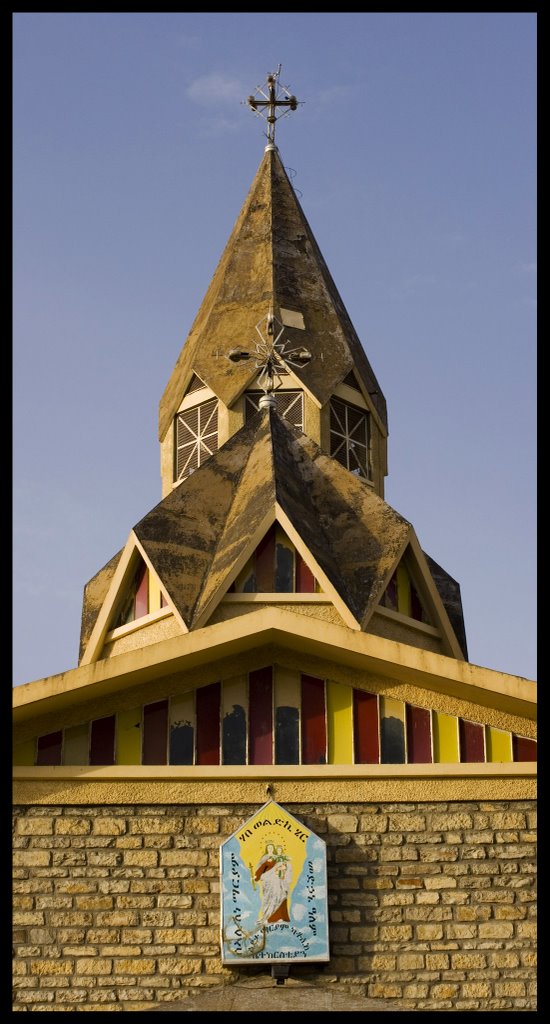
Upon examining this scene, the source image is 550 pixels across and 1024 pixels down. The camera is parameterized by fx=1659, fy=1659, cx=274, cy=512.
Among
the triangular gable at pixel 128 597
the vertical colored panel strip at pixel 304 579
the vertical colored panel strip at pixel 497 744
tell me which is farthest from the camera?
the triangular gable at pixel 128 597

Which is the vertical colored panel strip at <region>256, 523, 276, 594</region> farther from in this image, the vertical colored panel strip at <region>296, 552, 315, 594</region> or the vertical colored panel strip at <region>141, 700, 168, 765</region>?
the vertical colored panel strip at <region>141, 700, 168, 765</region>

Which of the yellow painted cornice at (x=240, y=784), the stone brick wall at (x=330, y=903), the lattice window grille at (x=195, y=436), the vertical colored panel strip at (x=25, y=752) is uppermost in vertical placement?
the lattice window grille at (x=195, y=436)

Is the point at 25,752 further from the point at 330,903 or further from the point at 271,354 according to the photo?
the point at 271,354

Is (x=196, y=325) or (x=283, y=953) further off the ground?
(x=196, y=325)

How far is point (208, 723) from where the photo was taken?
15812 millimetres

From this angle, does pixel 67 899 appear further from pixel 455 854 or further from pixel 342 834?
pixel 455 854

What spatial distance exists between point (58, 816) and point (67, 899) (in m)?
0.78

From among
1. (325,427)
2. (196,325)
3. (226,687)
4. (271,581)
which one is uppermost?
(196,325)

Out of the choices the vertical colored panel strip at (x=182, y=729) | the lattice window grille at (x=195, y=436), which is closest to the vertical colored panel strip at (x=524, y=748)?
the vertical colored panel strip at (x=182, y=729)

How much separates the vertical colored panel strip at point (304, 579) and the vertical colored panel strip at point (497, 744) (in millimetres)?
3076

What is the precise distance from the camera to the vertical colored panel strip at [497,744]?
1573 cm

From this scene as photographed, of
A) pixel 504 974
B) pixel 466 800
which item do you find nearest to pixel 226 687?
pixel 466 800

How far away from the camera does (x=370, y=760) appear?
1565cm

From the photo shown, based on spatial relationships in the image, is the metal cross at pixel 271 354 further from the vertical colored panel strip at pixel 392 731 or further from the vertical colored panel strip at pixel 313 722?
the vertical colored panel strip at pixel 392 731
